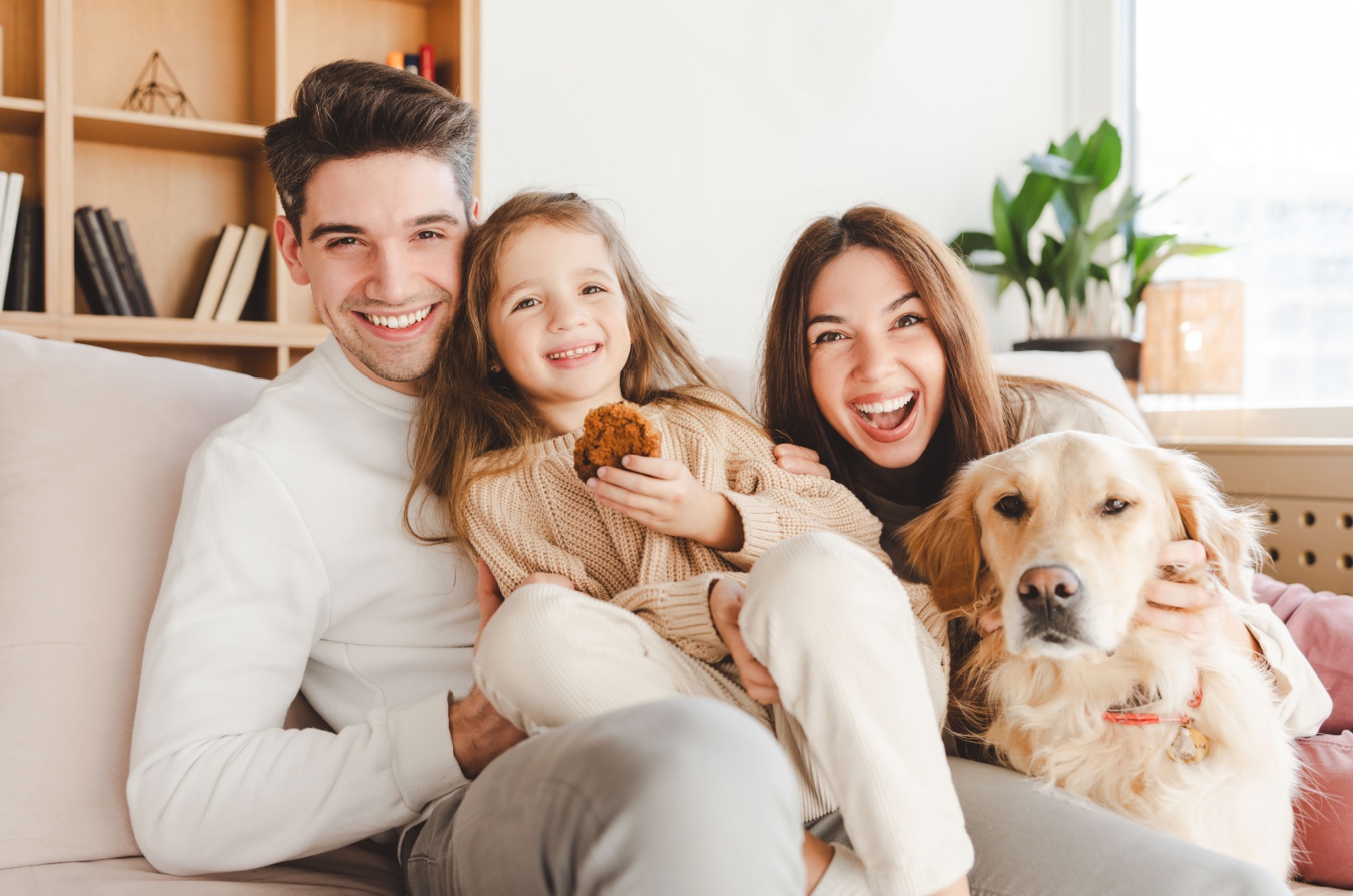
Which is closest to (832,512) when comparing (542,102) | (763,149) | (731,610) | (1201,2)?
(731,610)

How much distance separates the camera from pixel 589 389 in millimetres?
1551

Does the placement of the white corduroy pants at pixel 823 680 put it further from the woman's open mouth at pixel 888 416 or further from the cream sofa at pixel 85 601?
the woman's open mouth at pixel 888 416

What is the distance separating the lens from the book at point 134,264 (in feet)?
8.63

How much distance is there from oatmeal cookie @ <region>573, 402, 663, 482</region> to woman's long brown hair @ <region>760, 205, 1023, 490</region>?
478 mm

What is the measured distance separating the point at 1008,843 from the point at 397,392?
103 centimetres

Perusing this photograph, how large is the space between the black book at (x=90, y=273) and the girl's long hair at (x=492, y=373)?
4.96 ft

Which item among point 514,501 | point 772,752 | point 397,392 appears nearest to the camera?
point 772,752

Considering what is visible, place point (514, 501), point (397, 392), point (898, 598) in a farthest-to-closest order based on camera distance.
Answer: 1. point (397, 392)
2. point (514, 501)
3. point (898, 598)

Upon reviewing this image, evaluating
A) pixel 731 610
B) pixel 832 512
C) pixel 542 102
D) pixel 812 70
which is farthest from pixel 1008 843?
pixel 812 70

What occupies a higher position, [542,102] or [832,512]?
[542,102]

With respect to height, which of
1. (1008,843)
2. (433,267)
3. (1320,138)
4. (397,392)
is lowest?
(1008,843)

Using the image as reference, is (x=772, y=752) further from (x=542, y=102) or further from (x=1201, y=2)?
(x=1201, y=2)

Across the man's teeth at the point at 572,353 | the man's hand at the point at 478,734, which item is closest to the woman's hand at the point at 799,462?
the man's teeth at the point at 572,353

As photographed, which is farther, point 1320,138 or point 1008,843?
point 1320,138
